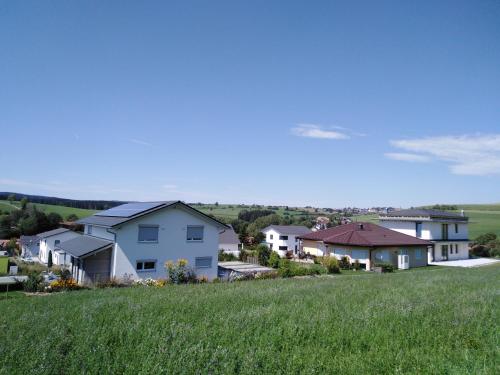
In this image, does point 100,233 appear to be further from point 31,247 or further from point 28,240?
point 28,240

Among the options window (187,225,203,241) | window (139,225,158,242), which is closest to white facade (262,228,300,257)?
window (187,225,203,241)

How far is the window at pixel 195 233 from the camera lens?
3047 centimetres

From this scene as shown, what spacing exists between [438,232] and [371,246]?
16038mm

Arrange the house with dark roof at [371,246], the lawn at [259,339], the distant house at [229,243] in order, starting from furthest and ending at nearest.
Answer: the distant house at [229,243] → the house with dark roof at [371,246] → the lawn at [259,339]

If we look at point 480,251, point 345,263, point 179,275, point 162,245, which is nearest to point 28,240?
point 162,245

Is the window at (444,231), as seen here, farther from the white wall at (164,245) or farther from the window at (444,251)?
the white wall at (164,245)

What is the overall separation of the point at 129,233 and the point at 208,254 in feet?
24.1

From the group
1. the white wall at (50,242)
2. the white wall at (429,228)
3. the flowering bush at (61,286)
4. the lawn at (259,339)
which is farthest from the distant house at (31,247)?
the lawn at (259,339)

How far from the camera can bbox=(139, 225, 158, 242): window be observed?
92.3ft

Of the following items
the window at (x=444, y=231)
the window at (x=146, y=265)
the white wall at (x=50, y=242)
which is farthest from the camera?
the white wall at (x=50, y=242)

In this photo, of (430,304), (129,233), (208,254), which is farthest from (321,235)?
(430,304)

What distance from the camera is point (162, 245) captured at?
2886 centimetres

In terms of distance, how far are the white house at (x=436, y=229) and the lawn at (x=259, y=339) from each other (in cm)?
4227

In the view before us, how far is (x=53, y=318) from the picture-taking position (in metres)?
6.92
